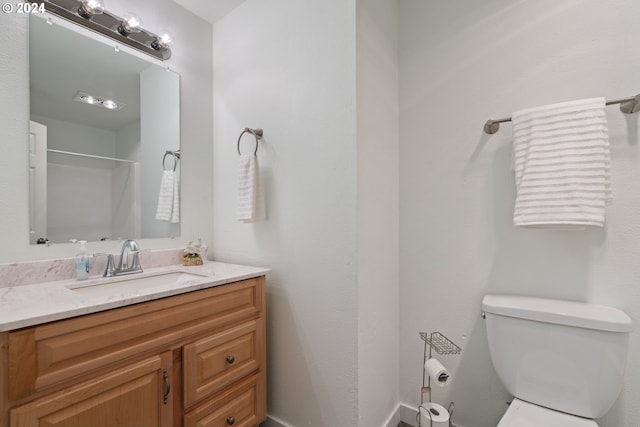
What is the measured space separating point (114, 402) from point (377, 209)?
4.04ft

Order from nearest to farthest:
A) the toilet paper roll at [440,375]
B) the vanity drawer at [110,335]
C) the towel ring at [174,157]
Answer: the vanity drawer at [110,335] → the toilet paper roll at [440,375] → the towel ring at [174,157]

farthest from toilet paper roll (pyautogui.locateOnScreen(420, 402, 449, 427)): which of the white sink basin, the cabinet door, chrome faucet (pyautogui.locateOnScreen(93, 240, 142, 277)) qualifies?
chrome faucet (pyautogui.locateOnScreen(93, 240, 142, 277))

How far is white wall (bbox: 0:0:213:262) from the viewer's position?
1120 mm

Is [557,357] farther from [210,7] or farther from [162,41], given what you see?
[210,7]

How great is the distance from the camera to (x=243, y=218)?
1496 millimetres

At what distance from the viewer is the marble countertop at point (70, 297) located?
2.44 ft

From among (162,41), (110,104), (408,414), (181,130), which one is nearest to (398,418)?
(408,414)

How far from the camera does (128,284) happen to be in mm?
1293

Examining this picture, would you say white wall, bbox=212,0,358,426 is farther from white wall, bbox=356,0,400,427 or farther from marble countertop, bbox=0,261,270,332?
marble countertop, bbox=0,261,270,332

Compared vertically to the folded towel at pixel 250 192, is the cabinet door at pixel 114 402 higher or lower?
lower

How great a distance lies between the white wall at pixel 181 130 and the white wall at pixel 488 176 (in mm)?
1264

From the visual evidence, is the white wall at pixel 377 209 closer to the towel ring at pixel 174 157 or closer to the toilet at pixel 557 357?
the toilet at pixel 557 357

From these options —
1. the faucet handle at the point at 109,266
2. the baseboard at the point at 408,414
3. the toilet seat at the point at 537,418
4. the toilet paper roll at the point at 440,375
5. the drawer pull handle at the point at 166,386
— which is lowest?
the baseboard at the point at 408,414

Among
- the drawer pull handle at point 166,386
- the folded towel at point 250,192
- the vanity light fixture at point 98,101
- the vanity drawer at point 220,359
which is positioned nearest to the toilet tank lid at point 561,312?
the vanity drawer at point 220,359
